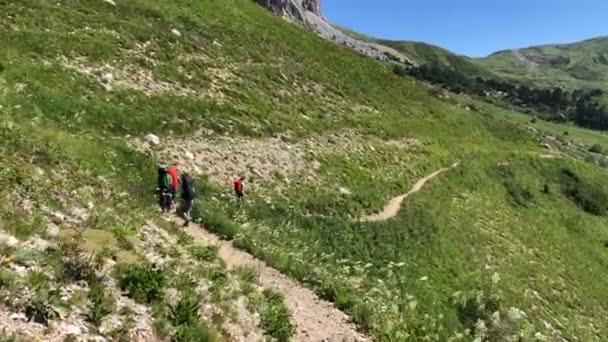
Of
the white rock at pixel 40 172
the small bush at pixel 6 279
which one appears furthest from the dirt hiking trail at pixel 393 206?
the small bush at pixel 6 279

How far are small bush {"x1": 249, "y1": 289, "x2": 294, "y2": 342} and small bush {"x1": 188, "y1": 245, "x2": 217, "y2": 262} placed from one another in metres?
2.02

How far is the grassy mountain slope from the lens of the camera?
17922 mm

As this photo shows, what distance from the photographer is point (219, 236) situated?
73.5 feet

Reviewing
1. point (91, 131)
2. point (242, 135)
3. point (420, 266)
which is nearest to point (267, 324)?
point (91, 131)

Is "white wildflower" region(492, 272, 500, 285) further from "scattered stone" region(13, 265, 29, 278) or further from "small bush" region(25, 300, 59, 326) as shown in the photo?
"small bush" region(25, 300, 59, 326)

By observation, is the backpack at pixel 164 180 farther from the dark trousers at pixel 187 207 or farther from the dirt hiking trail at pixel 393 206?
the dirt hiking trail at pixel 393 206

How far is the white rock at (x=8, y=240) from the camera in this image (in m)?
11.0

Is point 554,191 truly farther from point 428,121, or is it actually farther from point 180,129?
point 180,129

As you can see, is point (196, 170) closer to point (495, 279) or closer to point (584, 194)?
point (495, 279)

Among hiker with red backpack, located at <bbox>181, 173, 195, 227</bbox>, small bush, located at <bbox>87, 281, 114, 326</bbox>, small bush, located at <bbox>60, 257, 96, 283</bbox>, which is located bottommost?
hiker with red backpack, located at <bbox>181, 173, 195, 227</bbox>

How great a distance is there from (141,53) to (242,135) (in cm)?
987

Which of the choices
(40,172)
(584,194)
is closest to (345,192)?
(40,172)

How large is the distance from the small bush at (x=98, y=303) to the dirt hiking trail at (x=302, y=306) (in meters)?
5.24

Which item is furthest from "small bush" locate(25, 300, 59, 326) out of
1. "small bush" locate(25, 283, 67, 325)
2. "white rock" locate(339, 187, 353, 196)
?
"white rock" locate(339, 187, 353, 196)
